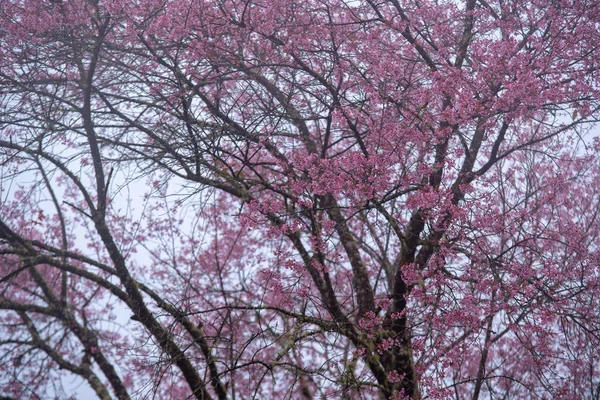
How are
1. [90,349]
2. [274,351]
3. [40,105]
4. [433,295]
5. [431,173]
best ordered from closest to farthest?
[433,295]
[431,173]
[40,105]
[90,349]
[274,351]

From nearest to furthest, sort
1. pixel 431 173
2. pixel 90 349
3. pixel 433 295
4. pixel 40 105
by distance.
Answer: pixel 433 295 < pixel 431 173 < pixel 40 105 < pixel 90 349

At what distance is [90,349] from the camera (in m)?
8.91

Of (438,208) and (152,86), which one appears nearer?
(438,208)

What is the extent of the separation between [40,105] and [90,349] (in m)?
4.08

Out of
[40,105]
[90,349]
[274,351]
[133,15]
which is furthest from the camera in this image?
[274,351]

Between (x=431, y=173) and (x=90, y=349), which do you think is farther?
(x=90, y=349)

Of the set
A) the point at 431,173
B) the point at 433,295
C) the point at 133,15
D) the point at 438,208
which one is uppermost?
the point at 133,15

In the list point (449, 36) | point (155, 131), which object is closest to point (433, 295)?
point (449, 36)

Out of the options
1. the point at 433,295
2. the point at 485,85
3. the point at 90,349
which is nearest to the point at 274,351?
the point at 90,349

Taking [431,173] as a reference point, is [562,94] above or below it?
above

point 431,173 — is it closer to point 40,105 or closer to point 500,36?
point 500,36

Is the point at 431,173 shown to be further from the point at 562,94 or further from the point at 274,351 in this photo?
the point at 274,351

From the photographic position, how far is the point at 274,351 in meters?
9.86

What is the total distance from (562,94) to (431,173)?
1.75 metres
